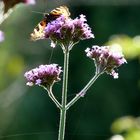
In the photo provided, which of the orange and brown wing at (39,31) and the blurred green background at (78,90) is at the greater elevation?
the blurred green background at (78,90)

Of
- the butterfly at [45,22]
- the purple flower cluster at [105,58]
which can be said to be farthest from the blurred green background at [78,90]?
the butterfly at [45,22]

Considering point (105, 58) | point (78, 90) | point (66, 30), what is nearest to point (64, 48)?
point (66, 30)

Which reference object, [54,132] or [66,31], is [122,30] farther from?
[66,31]

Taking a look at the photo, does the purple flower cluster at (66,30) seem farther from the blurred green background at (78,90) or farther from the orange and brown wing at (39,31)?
the blurred green background at (78,90)

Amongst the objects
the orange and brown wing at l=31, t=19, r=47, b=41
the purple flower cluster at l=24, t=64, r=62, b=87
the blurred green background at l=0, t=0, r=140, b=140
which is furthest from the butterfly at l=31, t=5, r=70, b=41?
the blurred green background at l=0, t=0, r=140, b=140

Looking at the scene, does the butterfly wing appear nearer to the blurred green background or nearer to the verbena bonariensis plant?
the verbena bonariensis plant
